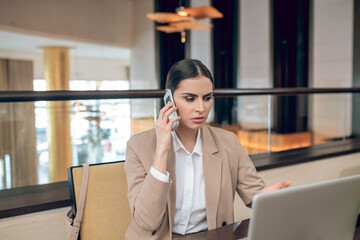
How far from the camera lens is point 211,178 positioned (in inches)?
57.6

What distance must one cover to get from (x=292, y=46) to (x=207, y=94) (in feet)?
18.3

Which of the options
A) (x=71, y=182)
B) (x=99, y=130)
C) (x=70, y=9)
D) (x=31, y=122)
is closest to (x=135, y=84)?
(x=70, y=9)

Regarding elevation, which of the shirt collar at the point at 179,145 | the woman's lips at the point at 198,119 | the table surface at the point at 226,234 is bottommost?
the table surface at the point at 226,234

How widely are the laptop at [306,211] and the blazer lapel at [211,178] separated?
54 centimetres

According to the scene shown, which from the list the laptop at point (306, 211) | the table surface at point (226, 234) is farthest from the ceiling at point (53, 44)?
the laptop at point (306, 211)

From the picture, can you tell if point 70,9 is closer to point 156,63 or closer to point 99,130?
point 156,63

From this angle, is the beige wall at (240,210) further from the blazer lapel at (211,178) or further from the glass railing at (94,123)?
the blazer lapel at (211,178)

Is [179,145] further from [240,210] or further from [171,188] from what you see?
[240,210]

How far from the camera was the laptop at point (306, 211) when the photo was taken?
854 mm

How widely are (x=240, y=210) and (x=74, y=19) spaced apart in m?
6.77

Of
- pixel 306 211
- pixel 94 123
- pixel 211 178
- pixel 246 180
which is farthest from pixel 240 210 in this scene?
pixel 94 123

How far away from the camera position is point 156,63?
8.80m

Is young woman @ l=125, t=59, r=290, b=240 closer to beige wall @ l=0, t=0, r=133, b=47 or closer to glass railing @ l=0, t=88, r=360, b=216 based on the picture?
glass railing @ l=0, t=88, r=360, b=216

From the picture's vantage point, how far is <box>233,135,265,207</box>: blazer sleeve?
1561 millimetres
